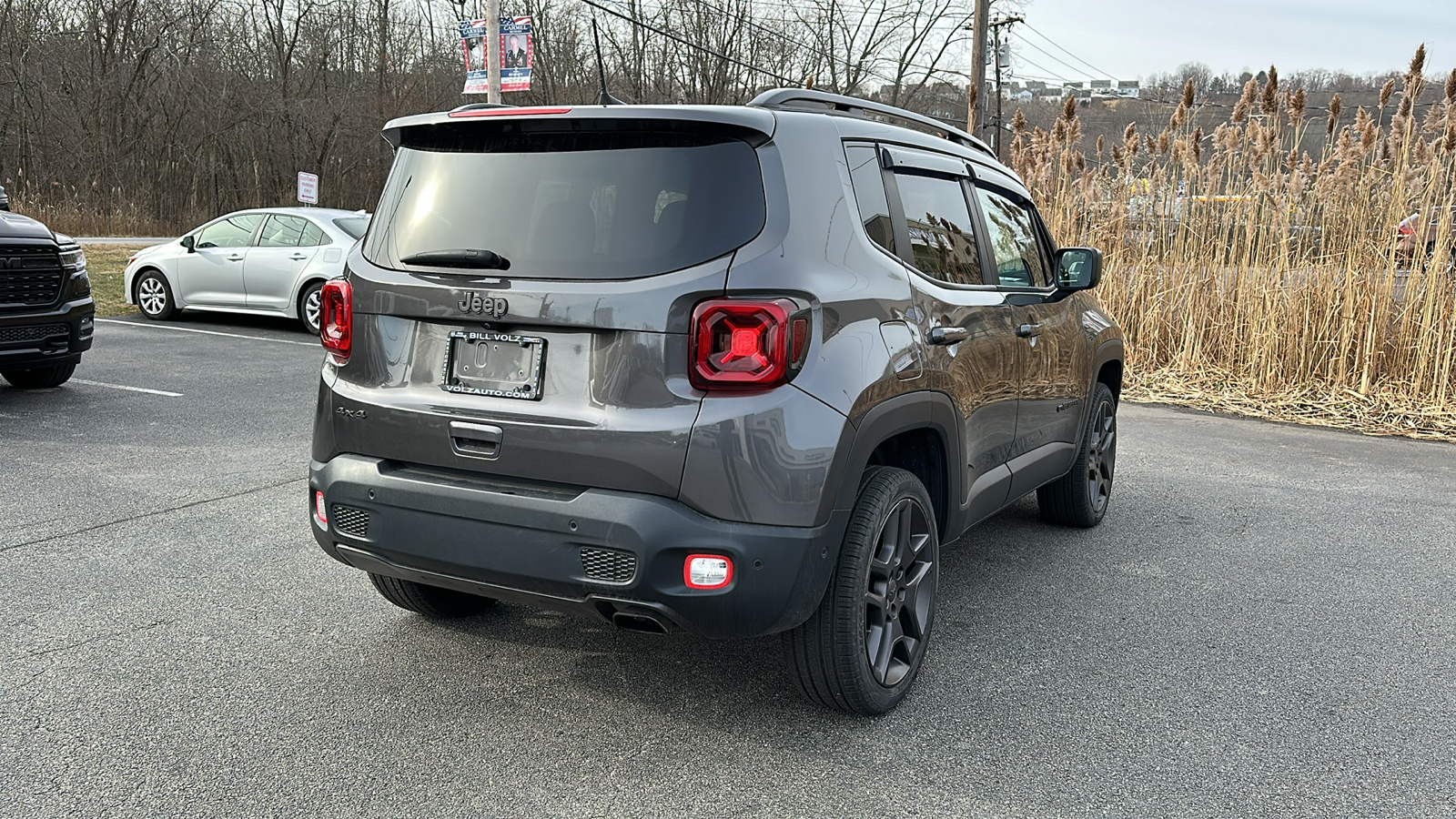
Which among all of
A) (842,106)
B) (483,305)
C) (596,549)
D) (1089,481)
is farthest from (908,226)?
(1089,481)

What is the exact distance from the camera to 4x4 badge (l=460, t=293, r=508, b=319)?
2.95 metres

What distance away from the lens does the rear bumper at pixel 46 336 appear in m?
7.44

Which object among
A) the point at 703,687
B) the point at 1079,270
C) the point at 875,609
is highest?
the point at 1079,270

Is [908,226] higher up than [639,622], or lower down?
higher up

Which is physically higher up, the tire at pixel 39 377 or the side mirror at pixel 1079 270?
the side mirror at pixel 1079 270

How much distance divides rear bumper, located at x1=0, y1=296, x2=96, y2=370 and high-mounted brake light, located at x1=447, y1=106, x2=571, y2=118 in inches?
228

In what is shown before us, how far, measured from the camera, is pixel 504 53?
18.8 meters

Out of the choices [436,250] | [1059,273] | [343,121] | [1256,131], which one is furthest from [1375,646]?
[343,121]

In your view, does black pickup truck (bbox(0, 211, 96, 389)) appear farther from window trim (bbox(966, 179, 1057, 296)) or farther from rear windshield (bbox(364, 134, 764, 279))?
window trim (bbox(966, 179, 1057, 296))

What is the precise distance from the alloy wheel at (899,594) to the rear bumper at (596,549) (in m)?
0.35

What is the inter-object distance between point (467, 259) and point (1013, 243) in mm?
2416

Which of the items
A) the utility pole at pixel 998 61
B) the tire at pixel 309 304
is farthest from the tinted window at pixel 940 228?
the utility pole at pixel 998 61

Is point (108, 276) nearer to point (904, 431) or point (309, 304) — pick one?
point (309, 304)

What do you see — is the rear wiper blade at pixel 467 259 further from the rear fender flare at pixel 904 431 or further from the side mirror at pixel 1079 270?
the side mirror at pixel 1079 270
